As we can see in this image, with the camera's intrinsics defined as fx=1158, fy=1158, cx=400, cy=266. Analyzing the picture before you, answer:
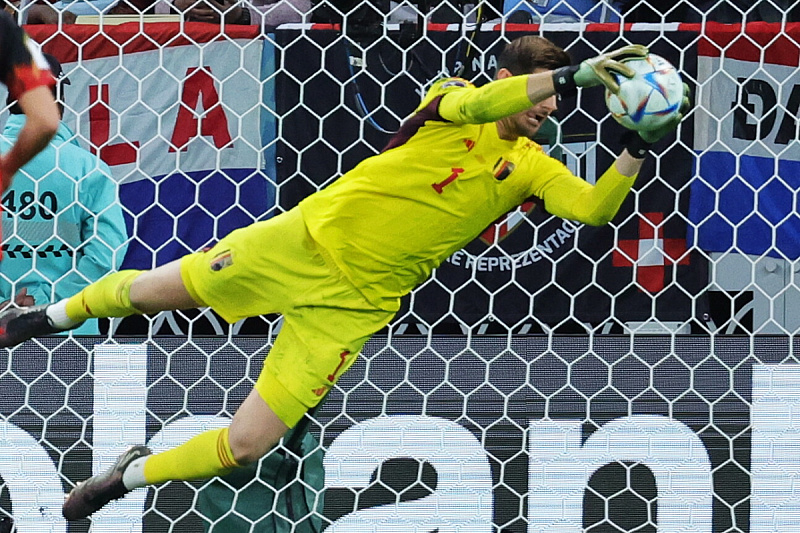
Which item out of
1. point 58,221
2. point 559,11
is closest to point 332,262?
point 58,221

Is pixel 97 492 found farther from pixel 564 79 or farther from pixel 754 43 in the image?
pixel 754 43

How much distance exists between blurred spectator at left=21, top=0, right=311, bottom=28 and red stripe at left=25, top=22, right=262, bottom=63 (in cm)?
6

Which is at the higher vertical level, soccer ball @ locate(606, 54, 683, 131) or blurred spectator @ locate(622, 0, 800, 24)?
blurred spectator @ locate(622, 0, 800, 24)

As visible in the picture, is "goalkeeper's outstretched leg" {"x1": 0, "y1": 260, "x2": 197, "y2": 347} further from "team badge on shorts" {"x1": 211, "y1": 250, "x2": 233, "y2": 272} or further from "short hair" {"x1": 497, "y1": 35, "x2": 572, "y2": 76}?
"short hair" {"x1": 497, "y1": 35, "x2": 572, "y2": 76}

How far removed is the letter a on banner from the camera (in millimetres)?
3398

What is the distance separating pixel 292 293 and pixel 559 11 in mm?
1617

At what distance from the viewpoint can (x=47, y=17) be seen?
11.4 feet

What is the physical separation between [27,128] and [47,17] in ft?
4.73

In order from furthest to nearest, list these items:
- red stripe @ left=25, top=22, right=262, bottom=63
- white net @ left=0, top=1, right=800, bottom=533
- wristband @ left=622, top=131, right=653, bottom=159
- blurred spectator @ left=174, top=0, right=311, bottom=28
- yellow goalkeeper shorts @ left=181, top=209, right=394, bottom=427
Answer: blurred spectator @ left=174, top=0, right=311, bottom=28
red stripe @ left=25, top=22, right=262, bottom=63
white net @ left=0, top=1, right=800, bottom=533
yellow goalkeeper shorts @ left=181, top=209, right=394, bottom=427
wristband @ left=622, top=131, right=653, bottom=159

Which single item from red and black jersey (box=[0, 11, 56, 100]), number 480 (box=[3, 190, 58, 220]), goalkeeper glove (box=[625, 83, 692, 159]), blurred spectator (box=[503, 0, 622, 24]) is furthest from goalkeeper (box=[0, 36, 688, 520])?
blurred spectator (box=[503, 0, 622, 24])

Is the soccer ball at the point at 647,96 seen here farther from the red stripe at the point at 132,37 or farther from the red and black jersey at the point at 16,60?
the red stripe at the point at 132,37

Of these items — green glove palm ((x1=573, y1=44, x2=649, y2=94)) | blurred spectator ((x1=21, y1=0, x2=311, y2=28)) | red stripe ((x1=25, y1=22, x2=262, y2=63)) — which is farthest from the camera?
blurred spectator ((x1=21, y1=0, x2=311, y2=28))

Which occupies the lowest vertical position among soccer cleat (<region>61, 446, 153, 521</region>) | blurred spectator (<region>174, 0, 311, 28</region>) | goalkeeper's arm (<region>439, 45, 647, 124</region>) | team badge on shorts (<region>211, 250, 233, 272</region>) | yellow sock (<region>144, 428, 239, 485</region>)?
soccer cleat (<region>61, 446, 153, 521</region>)

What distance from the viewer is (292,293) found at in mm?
2516
